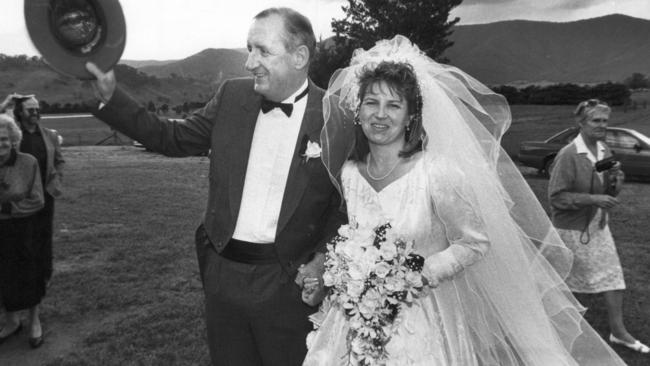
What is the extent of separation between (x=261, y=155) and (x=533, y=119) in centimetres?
3669

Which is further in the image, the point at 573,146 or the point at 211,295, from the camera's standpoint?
the point at 573,146

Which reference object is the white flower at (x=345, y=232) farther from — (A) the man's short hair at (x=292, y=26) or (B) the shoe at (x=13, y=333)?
(B) the shoe at (x=13, y=333)

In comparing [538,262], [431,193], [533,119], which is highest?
[431,193]

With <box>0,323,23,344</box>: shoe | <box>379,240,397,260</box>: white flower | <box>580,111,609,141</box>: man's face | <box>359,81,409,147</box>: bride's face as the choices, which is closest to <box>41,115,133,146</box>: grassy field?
<box>0,323,23,344</box>: shoe

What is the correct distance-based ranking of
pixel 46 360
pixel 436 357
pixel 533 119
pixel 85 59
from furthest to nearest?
pixel 533 119 < pixel 46 360 < pixel 436 357 < pixel 85 59

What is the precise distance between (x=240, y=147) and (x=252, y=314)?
2.96 ft

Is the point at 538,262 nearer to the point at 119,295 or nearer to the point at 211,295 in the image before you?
the point at 211,295

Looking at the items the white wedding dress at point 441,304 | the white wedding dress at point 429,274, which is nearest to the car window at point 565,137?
the white wedding dress at point 441,304

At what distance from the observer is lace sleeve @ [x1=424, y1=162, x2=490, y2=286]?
2658 millimetres

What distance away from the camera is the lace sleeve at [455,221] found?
105 inches

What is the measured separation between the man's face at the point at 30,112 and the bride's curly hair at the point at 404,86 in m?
4.32

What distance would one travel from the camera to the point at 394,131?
9.18ft

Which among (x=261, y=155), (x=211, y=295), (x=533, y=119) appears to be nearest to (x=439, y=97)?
(x=261, y=155)

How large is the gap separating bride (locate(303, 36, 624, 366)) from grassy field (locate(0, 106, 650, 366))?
2392mm
